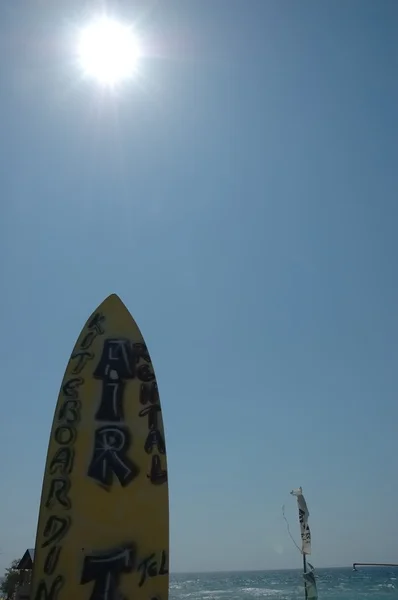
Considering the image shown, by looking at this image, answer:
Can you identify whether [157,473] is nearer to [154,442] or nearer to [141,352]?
[154,442]

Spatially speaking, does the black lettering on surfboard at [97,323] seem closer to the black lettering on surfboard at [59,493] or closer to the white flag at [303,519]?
the black lettering on surfboard at [59,493]

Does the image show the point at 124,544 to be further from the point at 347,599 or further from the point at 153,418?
the point at 347,599

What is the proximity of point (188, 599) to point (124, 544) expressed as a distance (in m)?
66.3

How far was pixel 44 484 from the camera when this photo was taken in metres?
10.0

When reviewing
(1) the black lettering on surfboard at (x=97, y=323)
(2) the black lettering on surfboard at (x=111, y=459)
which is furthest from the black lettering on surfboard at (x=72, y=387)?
(1) the black lettering on surfboard at (x=97, y=323)


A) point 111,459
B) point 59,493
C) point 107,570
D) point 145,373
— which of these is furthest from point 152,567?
point 145,373

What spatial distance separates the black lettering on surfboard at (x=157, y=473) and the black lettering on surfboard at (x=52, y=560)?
2.01 meters

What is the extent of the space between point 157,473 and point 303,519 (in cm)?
874

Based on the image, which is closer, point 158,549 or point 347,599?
point 158,549

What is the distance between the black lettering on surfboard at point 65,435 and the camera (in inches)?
406

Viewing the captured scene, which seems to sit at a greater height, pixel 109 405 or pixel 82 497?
pixel 109 405

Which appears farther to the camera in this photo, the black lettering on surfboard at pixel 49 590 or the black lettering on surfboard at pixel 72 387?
the black lettering on surfboard at pixel 72 387

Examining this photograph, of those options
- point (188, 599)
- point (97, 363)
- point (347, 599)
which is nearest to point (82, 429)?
point (97, 363)

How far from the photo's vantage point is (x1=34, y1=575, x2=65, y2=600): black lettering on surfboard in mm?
9180
